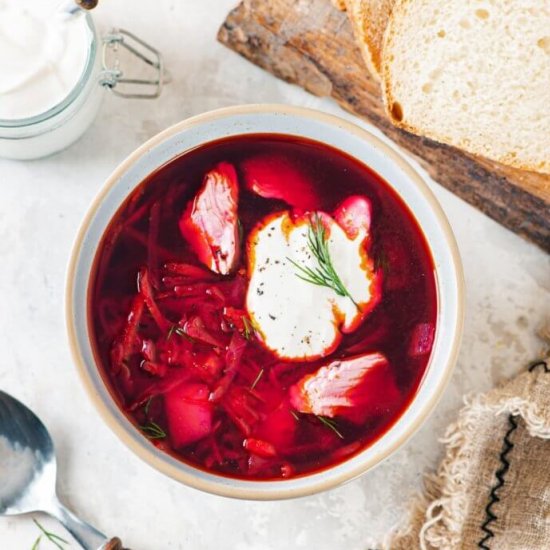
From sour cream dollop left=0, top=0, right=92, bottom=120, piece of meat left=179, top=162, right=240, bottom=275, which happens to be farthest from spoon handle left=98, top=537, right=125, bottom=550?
sour cream dollop left=0, top=0, right=92, bottom=120

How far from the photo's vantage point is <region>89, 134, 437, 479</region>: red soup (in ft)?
5.86

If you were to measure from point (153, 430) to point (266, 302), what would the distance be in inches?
13.3

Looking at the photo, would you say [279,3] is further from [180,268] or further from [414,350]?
[414,350]

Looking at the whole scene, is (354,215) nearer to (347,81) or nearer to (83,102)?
(347,81)

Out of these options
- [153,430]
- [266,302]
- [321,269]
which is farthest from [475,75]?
[153,430]

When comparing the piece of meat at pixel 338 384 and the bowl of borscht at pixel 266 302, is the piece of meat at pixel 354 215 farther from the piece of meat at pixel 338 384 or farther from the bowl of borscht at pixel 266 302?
the piece of meat at pixel 338 384

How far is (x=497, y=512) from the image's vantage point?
6.53 ft

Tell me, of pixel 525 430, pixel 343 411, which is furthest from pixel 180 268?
pixel 525 430

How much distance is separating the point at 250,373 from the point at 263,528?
0.43 m

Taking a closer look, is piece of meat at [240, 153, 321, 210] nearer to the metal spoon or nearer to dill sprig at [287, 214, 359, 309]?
dill sprig at [287, 214, 359, 309]

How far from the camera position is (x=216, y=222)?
1.79 m

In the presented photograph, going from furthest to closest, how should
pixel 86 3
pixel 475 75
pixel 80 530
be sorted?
pixel 80 530
pixel 475 75
pixel 86 3

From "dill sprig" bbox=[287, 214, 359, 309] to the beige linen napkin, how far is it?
0.43 m

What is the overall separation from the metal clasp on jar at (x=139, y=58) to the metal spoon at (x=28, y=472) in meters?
0.74
